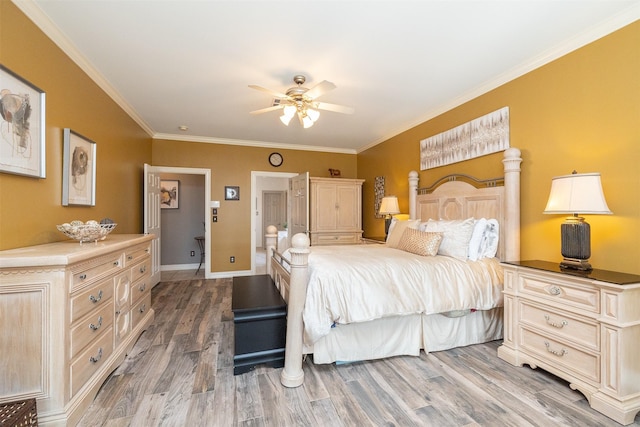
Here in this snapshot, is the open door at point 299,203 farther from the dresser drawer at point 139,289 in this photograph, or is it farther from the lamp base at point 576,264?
the lamp base at point 576,264

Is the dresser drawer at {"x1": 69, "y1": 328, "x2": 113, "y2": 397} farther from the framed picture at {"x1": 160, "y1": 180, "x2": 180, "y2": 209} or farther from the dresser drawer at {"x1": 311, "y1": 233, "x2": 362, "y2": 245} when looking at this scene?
the framed picture at {"x1": 160, "y1": 180, "x2": 180, "y2": 209}

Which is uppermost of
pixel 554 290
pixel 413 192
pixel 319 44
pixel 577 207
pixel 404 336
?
pixel 319 44

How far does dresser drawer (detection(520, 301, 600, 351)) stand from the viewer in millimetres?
1771

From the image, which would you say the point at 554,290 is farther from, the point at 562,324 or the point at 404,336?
the point at 404,336

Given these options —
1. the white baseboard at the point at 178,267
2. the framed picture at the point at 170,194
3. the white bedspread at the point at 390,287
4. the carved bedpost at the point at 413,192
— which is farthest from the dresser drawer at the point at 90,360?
the framed picture at the point at 170,194

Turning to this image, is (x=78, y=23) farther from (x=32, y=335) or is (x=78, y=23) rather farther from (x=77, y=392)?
(x=77, y=392)

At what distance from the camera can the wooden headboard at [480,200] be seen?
2.60 meters

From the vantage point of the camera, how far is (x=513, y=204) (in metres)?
2.60

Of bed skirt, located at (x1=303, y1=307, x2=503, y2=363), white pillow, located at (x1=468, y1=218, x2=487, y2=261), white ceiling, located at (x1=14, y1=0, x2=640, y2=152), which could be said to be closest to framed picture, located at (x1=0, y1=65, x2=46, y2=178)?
white ceiling, located at (x1=14, y1=0, x2=640, y2=152)

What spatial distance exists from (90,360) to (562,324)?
124 inches

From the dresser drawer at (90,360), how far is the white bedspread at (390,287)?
1.38m

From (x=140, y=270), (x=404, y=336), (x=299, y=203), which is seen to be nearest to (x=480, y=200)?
(x=404, y=336)

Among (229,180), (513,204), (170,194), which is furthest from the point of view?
(170,194)

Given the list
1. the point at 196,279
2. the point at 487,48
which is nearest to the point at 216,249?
the point at 196,279
